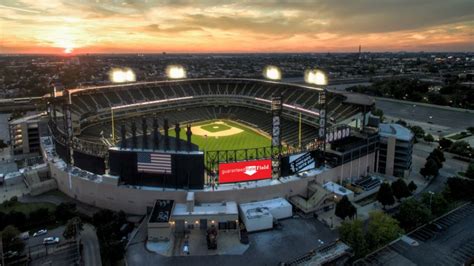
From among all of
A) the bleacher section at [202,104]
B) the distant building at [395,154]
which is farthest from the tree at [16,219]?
the distant building at [395,154]

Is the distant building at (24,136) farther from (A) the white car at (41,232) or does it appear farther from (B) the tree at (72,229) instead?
(B) the tree at (72,229)

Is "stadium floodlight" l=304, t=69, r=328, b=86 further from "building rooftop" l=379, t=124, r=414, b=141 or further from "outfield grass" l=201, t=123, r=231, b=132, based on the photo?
"building rooftop" l=379, t=124, r=414, b=141

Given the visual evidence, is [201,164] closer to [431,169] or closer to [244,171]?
[244,171]

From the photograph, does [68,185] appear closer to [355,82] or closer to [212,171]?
[212,171]

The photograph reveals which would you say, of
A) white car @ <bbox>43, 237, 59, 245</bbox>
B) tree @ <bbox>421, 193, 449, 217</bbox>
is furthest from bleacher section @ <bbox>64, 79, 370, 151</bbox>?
white car @ <bbox>43, 237, 59, 245</bbox>

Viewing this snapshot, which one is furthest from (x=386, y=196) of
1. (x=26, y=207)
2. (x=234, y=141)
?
(x=26, y=207)

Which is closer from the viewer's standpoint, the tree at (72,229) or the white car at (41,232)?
the tree at (72,229)
